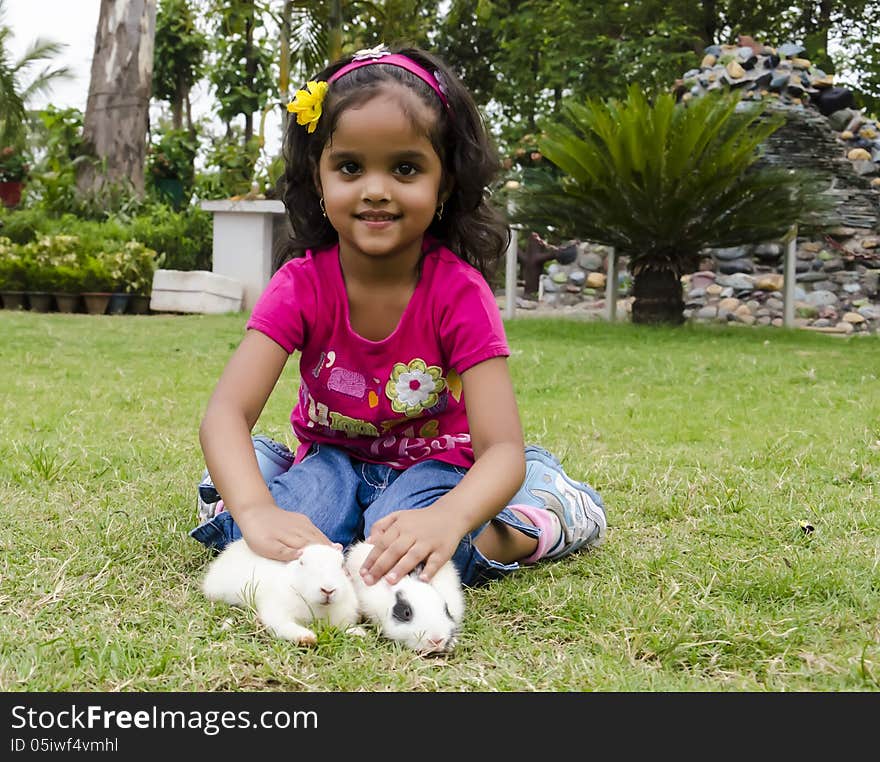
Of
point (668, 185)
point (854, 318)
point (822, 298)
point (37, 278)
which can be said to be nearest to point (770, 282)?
point (822, 298)

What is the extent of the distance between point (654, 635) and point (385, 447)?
956mm

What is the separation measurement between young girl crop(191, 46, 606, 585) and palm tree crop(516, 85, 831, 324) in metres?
7.15

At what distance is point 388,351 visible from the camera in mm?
2496

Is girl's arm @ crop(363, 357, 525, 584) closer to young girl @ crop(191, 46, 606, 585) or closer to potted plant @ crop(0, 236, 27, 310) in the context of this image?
young girl @ crop(191, 46, 606, 585)

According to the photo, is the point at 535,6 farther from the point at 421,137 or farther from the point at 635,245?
the point at 421,137

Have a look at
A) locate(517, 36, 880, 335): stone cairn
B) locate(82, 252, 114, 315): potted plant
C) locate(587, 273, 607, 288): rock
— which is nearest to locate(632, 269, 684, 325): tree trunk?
locate(517, 36, 880, 335): stone cairn

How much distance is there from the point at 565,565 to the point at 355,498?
531 mm

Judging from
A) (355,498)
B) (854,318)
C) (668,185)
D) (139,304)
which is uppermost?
(668,185)

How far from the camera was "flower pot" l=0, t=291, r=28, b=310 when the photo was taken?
39.7ft

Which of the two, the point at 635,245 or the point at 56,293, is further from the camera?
the point at 56,293

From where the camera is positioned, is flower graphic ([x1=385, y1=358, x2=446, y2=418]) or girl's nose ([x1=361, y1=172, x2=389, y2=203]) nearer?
girl's nose ([x1=361, y1=172, x2=389, y2=203])

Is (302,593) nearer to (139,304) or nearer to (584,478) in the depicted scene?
(584,478)

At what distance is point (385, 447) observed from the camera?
2631 millimetres

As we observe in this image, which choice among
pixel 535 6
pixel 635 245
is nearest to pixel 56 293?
pixel 635 245
